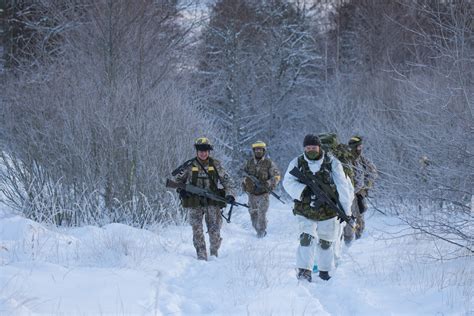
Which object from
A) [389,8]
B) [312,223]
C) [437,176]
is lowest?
[312,223]

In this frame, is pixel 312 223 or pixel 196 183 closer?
pixel 312 223

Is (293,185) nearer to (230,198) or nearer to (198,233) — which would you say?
(230,198)

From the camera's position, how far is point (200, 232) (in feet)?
24.3

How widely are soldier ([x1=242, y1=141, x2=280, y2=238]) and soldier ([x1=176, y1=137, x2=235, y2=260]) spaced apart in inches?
116

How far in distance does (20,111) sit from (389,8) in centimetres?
1700

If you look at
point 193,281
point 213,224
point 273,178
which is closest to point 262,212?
point 273,178

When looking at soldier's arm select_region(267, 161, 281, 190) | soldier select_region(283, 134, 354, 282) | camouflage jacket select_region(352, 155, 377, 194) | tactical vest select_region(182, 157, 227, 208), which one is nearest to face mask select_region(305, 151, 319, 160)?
soldier select_region(283, 134, 354, 282)

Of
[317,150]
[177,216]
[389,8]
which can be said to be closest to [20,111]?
[177,216]

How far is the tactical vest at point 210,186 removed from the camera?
291 inches

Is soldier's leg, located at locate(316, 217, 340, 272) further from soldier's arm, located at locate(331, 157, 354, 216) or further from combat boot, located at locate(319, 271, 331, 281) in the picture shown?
soldier's arm, located at locate(331, 157, 354, 216)

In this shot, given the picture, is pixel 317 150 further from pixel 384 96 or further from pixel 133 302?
pixel 384 96

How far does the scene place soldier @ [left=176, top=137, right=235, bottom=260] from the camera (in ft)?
24.2

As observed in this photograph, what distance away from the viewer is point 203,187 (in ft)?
24.5

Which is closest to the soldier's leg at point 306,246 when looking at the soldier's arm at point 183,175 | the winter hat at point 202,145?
the winter hat at point 202,145
